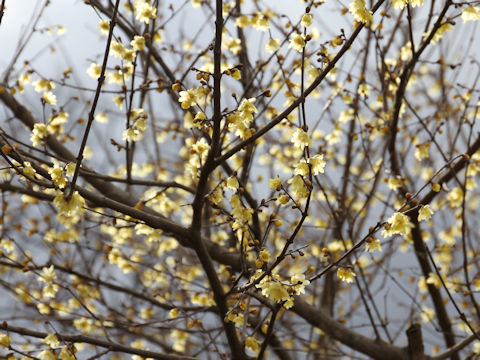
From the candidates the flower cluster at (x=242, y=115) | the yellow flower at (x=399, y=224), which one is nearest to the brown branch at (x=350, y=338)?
the yellow flower at (x=399, y=224)

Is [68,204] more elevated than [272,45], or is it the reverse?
[272,45]

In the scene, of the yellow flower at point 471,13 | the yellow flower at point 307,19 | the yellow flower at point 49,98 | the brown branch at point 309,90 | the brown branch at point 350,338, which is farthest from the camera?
the brown branch at point 350,338

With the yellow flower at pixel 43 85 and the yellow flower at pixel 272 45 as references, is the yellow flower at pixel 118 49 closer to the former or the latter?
the yellow flower at pixel 43 85

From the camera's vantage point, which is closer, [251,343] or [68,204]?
[68,204]

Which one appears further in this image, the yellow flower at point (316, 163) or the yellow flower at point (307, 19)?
the yellow flower at point (307, 19)

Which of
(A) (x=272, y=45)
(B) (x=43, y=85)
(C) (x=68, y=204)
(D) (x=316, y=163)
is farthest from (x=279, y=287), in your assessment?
(B) (x=43, y=85)

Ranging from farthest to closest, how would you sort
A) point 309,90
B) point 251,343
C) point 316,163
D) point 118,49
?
1. point 118,49
2. point 251,343
3. point 316,163
4. point 309,90

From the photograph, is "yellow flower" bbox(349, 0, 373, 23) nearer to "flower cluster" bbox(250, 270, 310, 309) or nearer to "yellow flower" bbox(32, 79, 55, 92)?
"flower cluster" bbox(250, 270, 310, 309)

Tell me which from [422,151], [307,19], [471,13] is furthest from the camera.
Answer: [422,151]

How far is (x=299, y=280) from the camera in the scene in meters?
1.87

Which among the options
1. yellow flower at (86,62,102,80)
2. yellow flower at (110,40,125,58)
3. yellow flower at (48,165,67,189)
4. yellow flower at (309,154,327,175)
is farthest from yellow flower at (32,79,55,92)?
yellow flower at (309,154,327,175)

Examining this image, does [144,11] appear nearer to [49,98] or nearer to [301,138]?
[49,98]

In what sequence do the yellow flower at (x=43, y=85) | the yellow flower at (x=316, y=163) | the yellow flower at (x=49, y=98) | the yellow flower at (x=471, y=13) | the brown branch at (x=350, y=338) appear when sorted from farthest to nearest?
the brown branch at (x=350, y=338), the yellow flower at (x=43, y=85), the yellow flower at (x=49, y=98), the yellow flower at (x=471, y=13), the yellow flower at (x=316, y=163)

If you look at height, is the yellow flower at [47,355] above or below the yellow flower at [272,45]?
below
